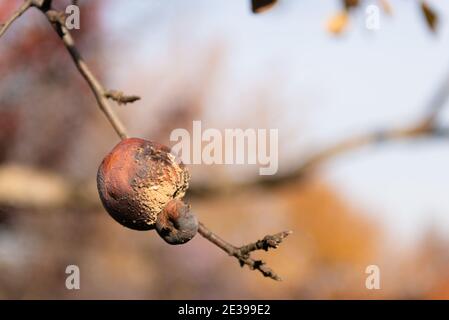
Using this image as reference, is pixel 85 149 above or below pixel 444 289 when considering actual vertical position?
above

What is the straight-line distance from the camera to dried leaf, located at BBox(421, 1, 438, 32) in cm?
156

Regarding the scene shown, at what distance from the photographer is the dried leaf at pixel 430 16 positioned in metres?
1.56

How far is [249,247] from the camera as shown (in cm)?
109

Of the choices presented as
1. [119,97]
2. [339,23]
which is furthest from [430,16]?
[119,97]

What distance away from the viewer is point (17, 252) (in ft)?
18.3

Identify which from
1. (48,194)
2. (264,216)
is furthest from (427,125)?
(264,216)

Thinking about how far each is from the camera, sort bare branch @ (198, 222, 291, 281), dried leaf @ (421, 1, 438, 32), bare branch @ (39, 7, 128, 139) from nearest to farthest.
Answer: bare branch @ (198, 222, 291, 281), bare branch @ (39, 7, 128, 139), dried leaf @ (421, 1, 438, 32)

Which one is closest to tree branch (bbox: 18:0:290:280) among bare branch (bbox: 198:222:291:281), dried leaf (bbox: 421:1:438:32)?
bare branch (bbox: 198:222:291:281)

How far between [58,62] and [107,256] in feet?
9.84

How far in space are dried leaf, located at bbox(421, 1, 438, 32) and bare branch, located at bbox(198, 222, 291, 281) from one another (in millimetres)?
646

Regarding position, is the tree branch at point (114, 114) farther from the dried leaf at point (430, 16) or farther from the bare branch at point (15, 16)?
the dried leaf at point (430, 16)

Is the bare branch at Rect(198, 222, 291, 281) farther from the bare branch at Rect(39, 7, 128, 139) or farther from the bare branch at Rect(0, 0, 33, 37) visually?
the bare branch at Rect(0, 0, 33, 37)

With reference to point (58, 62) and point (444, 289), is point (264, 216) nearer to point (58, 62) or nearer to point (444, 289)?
point (444, 289)

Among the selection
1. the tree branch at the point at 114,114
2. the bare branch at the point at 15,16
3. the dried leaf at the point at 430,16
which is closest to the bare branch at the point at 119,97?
the tree branch at the point at 114,114
